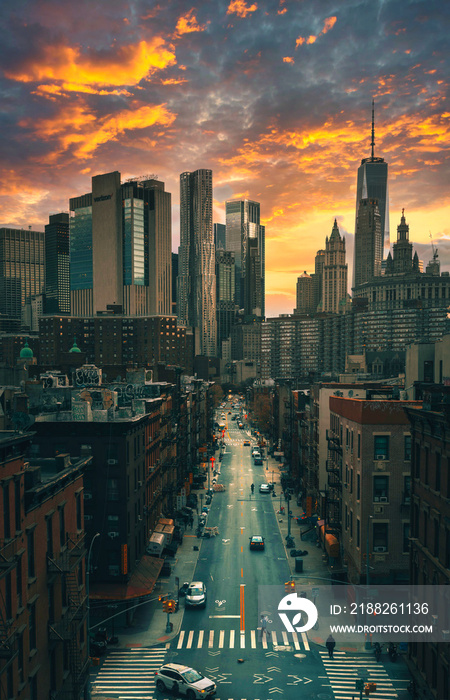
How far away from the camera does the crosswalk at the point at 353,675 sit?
37125mm

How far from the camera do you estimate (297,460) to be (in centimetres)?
10075

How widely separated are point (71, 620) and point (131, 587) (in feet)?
57.6

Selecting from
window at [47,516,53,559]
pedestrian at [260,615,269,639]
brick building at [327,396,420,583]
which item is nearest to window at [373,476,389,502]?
brick building at [327,396,420,583]

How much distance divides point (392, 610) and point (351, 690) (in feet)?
31.7

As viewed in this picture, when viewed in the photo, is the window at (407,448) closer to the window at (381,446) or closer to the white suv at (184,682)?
the window at (381,446)

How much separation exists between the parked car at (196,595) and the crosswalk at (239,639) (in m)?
4.40

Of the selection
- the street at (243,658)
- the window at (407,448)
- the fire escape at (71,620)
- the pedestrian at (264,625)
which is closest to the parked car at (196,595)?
the street at (243,658)

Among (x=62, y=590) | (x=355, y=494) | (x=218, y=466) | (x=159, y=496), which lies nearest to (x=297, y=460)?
(x=218, y=466)

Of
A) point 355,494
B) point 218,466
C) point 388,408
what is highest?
point 388,408

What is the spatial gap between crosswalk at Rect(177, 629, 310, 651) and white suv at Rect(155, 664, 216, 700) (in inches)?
211

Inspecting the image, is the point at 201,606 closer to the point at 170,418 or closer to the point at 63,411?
the point at 63,411

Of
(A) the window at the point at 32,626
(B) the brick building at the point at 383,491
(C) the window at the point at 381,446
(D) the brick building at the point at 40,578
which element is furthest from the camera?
(C) the window at the point at 381,446

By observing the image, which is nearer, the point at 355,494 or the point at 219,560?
the point at 355,494

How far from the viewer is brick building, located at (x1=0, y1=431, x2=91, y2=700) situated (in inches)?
959
